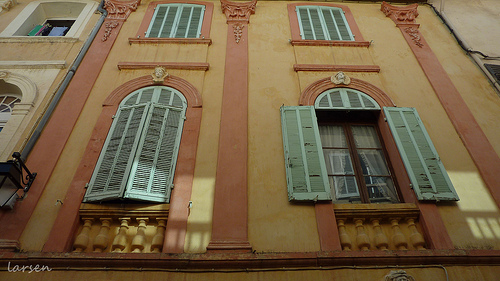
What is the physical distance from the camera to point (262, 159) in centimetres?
554

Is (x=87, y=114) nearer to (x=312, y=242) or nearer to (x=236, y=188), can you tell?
(x=236, y=188)

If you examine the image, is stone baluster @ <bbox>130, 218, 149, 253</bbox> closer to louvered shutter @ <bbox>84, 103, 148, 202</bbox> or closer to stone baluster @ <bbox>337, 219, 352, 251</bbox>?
louvered shutter @ <bbox>84, 103, 148, 202</bbox>

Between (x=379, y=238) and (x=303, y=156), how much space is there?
157cm

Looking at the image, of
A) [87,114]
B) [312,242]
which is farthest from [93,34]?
[312,242]

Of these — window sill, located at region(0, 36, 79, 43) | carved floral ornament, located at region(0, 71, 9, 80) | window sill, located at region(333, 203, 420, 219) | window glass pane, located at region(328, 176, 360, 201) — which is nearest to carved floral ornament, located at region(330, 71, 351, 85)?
window glass pane, located at region(328, 176, 360, 201)

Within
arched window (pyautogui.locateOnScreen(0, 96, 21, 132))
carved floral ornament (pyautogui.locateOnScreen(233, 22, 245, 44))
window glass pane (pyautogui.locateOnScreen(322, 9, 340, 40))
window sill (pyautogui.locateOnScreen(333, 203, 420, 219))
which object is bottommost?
window sill (pyautogui.locateOnScreen(333, 203, 420, 219))

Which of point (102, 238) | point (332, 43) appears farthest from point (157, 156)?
point (332, 43)

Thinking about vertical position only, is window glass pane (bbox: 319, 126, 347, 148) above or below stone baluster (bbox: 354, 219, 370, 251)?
above

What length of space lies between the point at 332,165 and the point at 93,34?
18.7 feet

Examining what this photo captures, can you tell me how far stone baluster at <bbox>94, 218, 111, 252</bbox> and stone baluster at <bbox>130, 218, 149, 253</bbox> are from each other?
354 mm

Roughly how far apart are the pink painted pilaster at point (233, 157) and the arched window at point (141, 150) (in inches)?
28.5

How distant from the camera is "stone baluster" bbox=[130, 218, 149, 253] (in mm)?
4445

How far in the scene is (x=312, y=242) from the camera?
4598 millimetres

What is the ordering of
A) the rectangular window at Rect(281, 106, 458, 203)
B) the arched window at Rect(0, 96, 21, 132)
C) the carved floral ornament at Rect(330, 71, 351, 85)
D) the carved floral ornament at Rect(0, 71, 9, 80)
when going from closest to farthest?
1. the rectangular window at Rect(281, 106, 458, 203)
2. the arched window at Rect(0, 96, 21, 132)
3. the carved floral ornament at Rect(0, 71, 9, 80)
4. the carved floral ornament at Rect(330, 71, 351, 85)
